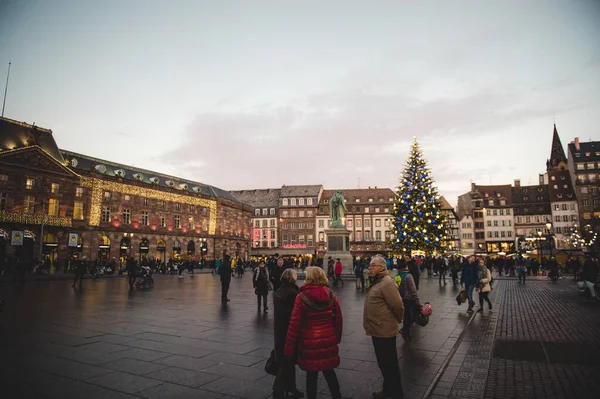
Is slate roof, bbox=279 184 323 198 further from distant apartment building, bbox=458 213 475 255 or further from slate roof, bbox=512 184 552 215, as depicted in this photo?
slate roof, bbox=512 184 552 215

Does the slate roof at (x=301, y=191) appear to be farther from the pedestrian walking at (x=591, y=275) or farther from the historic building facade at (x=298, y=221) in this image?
the pedestrian walking at (x=591, y=275)

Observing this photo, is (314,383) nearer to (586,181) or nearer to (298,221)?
(298,221)

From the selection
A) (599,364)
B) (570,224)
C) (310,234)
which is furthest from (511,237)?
(599,364)

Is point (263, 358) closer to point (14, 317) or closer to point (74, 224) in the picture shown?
point (14, 317)

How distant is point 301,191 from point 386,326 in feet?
281

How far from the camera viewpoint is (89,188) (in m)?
49.3

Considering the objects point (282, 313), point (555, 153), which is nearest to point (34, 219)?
point (282, 313)

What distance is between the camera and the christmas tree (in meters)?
38.7

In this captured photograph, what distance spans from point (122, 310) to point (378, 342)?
1076 cm

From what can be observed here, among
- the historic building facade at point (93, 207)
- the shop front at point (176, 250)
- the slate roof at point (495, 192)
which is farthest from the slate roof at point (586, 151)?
the shop front at point (176, 250)

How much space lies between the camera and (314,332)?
4.25 metres

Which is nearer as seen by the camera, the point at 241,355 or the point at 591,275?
the point at 241,355

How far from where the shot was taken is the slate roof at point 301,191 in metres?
89.2

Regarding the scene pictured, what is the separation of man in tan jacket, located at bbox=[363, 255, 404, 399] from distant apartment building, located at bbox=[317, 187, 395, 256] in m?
79.0
